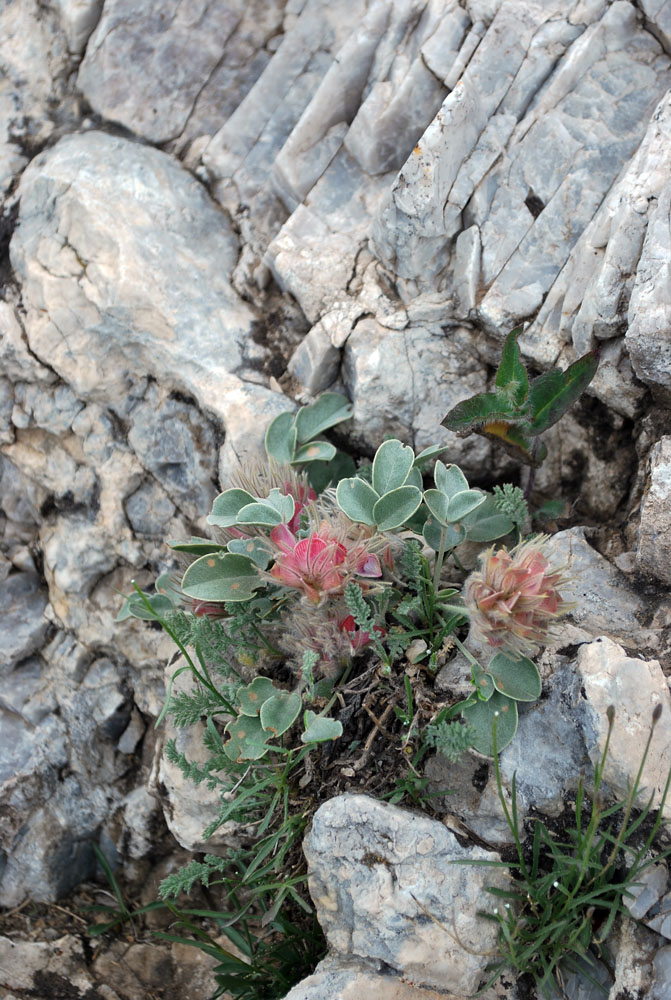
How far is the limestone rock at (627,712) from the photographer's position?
210 centimetres

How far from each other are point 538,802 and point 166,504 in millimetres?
1817

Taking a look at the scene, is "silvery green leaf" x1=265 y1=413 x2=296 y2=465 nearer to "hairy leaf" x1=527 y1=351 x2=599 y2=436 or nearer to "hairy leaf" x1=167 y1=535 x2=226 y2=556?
"hairy leaf" x1=167 y1=535 x2=226 y2=556

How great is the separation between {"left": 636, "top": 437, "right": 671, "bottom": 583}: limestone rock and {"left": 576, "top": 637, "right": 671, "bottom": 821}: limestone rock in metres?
0.40

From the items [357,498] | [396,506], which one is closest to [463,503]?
[396,506]

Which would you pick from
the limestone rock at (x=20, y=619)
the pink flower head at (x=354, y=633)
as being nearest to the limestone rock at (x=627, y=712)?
the pink flower head at (x=354, y=633)

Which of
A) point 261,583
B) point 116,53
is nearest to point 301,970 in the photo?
point 261,583

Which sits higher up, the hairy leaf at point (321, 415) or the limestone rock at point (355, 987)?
the hairy leaf at point (321, 415)

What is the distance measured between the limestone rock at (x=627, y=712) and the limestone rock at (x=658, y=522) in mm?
397

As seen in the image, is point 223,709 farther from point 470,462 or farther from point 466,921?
point 470,462

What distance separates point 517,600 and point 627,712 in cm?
42

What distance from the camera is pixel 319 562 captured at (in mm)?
2332

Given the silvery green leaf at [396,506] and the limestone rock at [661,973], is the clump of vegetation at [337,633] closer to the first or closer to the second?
the silvery green leaf at [396,506]

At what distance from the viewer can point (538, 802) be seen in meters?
2.25

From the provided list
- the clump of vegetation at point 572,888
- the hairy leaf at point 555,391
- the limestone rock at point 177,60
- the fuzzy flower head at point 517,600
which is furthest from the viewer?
the limestone rock at point 177,60
